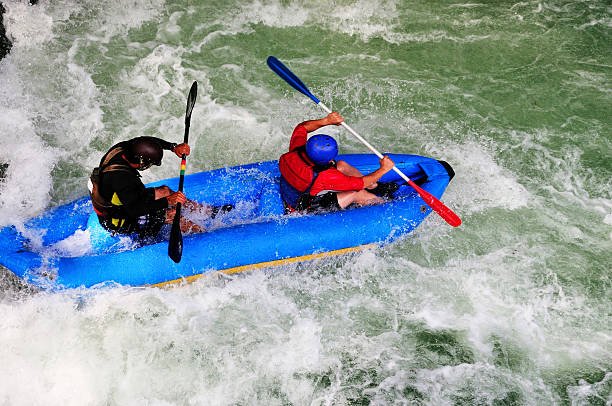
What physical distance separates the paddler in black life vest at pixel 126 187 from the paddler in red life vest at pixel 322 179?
0.84 m

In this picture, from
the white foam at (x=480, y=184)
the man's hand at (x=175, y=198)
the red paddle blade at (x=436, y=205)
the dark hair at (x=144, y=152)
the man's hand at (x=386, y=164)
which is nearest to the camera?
the dark hair at (x=144, y=152)

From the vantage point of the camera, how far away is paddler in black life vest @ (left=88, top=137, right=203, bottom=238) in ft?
11.2

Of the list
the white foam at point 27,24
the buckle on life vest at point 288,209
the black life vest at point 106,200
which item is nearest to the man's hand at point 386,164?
the buckle on life vest at point 288,209

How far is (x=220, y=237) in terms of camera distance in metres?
3.95

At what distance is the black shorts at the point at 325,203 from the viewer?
4.19 meters

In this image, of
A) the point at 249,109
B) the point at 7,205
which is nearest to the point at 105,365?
the point at 7,205

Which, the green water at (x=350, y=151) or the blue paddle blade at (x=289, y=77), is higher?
the blue paddle blade at (x=289, y=77)

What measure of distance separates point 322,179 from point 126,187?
1355mm

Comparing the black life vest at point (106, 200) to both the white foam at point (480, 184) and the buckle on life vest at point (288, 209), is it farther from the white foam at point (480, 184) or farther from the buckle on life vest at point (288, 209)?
the white foam at point (480, 184)

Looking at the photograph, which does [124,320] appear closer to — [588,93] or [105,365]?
[105,365]

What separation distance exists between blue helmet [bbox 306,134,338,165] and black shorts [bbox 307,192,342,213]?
46cm

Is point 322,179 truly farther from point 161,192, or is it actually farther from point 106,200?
point 106,200

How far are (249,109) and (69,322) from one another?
2.89 m

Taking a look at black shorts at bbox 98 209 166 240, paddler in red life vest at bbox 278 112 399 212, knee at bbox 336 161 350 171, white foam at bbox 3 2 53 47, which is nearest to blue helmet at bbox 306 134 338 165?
paddler in red life vest at bbox 278 112 399 212
